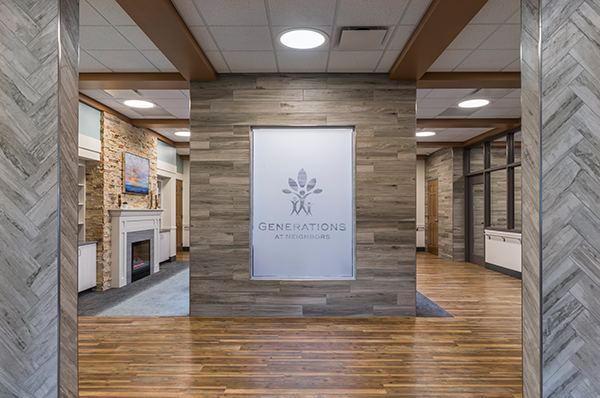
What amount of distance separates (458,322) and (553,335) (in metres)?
2.32

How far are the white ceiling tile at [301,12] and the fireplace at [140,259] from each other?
492 cm

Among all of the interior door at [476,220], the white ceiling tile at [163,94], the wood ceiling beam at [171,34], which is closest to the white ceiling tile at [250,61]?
the wood ceiling beam at [171,34]

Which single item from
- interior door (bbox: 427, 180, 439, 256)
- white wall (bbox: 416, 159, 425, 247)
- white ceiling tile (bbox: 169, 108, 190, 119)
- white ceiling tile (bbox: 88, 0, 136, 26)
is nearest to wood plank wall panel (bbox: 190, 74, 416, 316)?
white ceiling tile (bbox: 88, 0, 136, 26)

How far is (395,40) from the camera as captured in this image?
3.34m

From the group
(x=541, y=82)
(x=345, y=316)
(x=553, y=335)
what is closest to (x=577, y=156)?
(x=541, y=82)

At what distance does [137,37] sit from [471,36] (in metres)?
3.13

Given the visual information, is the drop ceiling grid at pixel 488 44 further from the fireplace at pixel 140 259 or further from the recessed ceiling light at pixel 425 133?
the fireplace at pixel 140 259

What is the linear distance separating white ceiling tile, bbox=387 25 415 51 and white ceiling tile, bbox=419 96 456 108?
1869mm

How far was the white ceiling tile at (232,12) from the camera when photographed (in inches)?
108

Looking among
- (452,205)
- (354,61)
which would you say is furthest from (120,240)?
(452,205)

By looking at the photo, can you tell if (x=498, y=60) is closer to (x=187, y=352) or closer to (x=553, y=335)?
(x=553, y=335)

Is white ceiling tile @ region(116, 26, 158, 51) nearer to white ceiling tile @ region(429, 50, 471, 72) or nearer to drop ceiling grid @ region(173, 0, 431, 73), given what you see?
drop ceiling grid @ region(173, 0, 431, 73)

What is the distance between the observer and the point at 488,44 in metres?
3.45

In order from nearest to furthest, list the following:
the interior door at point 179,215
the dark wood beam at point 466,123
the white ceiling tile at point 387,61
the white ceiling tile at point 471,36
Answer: the white ceiling tile at point 471,36 → the white ceiling tile at point 387,61 → the dark wood beam at point 466,123 → the interior door at point 179,215
